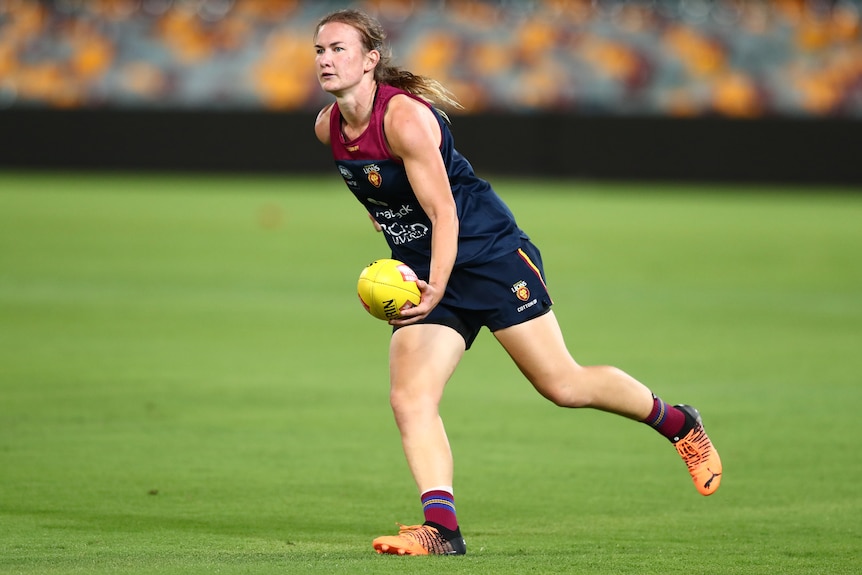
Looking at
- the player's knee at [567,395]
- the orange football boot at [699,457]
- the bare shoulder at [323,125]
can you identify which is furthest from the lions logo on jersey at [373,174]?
the orange football boot at [699,457]

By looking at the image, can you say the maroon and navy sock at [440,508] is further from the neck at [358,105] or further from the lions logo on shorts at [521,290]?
the neck at [358,105]

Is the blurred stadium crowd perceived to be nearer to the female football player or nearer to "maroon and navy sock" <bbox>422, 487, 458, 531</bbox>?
the female football player

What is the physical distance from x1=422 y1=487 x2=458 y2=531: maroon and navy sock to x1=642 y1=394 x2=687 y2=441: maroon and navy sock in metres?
1.25

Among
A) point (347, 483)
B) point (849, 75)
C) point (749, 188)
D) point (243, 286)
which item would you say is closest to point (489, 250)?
point (347, 483)

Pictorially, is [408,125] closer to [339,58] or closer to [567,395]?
[339,58]

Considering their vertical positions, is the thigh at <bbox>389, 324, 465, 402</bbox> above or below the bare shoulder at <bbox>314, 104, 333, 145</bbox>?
below

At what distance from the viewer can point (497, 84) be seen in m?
32.2

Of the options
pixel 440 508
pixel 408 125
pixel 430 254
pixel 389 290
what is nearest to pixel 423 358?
pixel 389 290

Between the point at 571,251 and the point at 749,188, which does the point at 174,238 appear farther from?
the point at 749,188

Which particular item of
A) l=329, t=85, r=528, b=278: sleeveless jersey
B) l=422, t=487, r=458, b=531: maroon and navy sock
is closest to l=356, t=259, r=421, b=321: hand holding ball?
l=329, t=85, r=528, b=278: sleeveless jersey

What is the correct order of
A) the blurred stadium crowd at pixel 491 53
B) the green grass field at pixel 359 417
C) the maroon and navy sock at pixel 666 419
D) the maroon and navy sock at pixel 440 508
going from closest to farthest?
the maroon and navy sock at pixel 440 508
the green grass field at pixel 359 417
the maroon and navy sock at pixel 666 419
the blurred stadium crowd at pixel 491 53

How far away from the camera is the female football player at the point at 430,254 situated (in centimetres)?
547

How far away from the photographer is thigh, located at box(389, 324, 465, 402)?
5.58 meters

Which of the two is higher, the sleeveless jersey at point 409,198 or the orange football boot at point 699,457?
the sleeveless jersey at point 409,198
